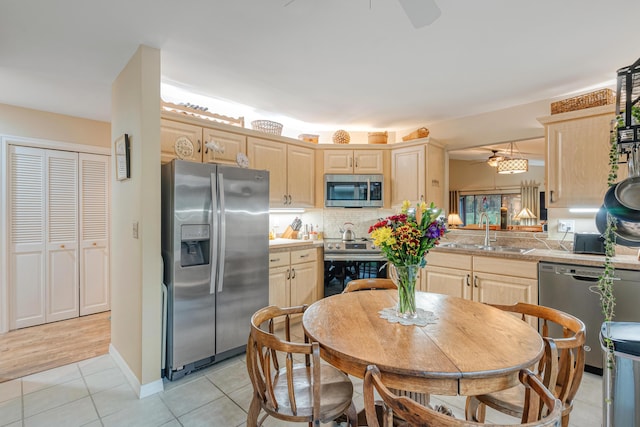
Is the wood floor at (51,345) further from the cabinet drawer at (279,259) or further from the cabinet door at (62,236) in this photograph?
the cabinet drawer at (279,259)

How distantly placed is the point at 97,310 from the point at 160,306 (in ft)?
8.14

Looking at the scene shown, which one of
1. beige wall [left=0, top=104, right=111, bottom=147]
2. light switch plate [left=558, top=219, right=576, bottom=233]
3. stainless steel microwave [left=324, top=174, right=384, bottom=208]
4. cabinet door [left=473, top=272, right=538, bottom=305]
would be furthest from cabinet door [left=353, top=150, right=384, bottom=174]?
beige wall [left=0, top=104, right=111, bottom=147]

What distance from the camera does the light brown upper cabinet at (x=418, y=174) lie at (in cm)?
379

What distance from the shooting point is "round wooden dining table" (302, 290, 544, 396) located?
107 cm

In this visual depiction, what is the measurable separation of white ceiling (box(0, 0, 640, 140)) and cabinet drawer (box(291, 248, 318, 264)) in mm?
1689

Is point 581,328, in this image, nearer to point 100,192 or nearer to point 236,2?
point 236,2

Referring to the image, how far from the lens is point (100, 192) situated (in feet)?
13.2

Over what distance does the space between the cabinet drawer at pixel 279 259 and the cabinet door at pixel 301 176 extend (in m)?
0.74

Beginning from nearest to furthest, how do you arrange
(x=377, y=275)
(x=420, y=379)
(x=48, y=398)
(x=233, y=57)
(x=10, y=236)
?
(x=420, y=379) → (x=48, y=398) → (x=233, y=57) → (x=10, y=236) → (x=377, y=275)

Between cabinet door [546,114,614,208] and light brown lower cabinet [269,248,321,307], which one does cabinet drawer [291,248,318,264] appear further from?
cabinet door [546,114,614,208]

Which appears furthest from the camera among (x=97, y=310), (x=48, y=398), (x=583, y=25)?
(x=97, y=310)

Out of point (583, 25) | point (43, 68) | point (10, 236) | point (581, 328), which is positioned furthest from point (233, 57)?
point (10, 236)

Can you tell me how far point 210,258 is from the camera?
2.51 metres

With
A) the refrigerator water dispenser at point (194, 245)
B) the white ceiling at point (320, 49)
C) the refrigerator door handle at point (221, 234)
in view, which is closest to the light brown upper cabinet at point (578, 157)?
the white ceiling at point (320, 49)
